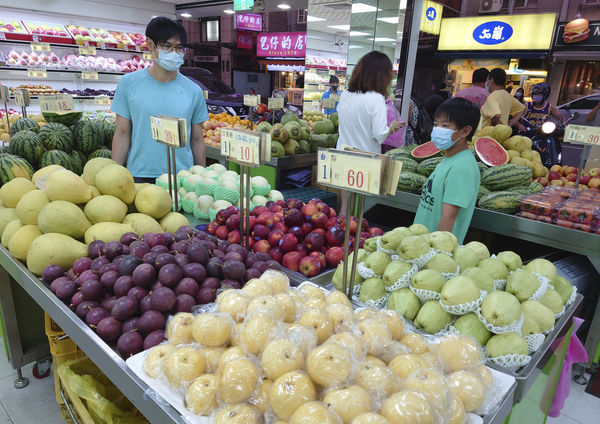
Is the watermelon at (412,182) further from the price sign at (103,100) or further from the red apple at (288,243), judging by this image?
the price sign at (103,100)

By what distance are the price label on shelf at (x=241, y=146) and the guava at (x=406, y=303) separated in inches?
28.3

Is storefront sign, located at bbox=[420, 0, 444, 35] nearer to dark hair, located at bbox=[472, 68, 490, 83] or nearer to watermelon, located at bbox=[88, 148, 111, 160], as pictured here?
dark hair, located at bbox=[472, 68, 490, 83]

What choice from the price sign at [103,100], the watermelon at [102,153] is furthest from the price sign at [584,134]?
the price sign at [103,100]

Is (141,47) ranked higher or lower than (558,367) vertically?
higher

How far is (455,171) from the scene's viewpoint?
2.22 m

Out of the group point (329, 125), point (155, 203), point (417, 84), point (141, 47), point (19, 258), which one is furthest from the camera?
point (417, 84)

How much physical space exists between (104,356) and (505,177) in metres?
2.92

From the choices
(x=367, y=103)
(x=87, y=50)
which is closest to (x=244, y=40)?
(x=87, y=50)

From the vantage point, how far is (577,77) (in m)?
10.1

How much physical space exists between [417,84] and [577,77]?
4.29m

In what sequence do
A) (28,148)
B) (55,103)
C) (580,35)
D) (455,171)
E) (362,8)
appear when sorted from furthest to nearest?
(580,35), (362,8), (55,103), (28,148), (455,171)

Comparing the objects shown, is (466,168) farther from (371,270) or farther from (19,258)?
(19,258)

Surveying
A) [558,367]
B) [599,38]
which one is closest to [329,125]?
[558,367]

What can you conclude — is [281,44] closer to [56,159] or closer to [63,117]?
[63,117]
